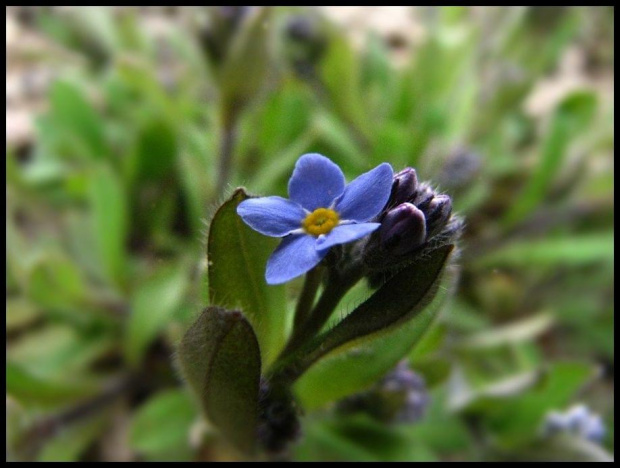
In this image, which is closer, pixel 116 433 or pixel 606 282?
pixel 116 433

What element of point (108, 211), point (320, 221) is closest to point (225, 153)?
point (108, 211)

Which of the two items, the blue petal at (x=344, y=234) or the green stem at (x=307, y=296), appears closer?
the blue petal at (x=344, y=234)

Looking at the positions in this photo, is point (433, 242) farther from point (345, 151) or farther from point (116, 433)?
point (116, 433)

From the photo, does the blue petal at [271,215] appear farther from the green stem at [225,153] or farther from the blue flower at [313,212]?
the green stem at [225,153]

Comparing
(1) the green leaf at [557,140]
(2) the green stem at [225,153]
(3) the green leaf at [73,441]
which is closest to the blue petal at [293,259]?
(2) the green stem at [225,153]

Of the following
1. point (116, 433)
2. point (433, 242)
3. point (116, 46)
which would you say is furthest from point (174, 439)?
point (116, 46)

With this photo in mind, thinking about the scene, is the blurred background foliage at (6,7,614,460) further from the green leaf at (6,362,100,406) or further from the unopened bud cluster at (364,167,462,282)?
the unopened bud cluster at (364,167,462,282)

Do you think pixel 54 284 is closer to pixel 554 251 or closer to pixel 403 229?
pixel 403 229
